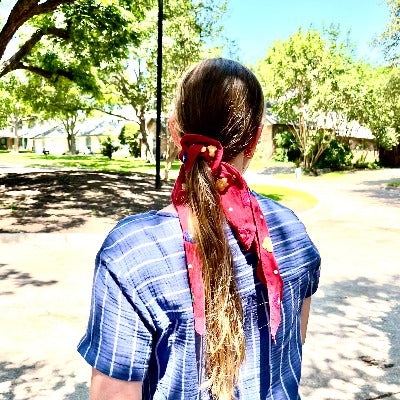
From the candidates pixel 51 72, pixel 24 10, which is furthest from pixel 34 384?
pixel 51 72

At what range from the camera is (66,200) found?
14.3 meters

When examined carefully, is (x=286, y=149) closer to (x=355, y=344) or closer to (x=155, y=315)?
(x=355, y=344)

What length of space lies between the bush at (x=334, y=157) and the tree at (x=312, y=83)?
2722 mm

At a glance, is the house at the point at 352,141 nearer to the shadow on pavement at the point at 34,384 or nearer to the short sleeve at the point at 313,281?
the shadow on pavement at the point at 34,384

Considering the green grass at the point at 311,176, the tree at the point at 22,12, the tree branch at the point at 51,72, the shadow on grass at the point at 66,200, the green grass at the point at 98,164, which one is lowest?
the green grass at the point at 311,176

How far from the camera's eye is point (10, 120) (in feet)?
267

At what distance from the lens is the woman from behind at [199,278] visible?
1.20 m

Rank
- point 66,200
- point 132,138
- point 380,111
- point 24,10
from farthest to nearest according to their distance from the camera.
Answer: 1. point 132,138
2. point 380,111
3. point 66,200
4. point 24,10

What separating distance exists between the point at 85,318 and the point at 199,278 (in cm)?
458

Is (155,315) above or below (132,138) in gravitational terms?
below

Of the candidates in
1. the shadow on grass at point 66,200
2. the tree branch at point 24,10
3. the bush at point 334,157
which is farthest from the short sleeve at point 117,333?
the bush at point 334,157

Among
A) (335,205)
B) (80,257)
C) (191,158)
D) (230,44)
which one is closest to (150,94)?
(230,44)

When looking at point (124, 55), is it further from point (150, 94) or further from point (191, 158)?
point (191, 158)

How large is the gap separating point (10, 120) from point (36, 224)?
7786 centimetres
